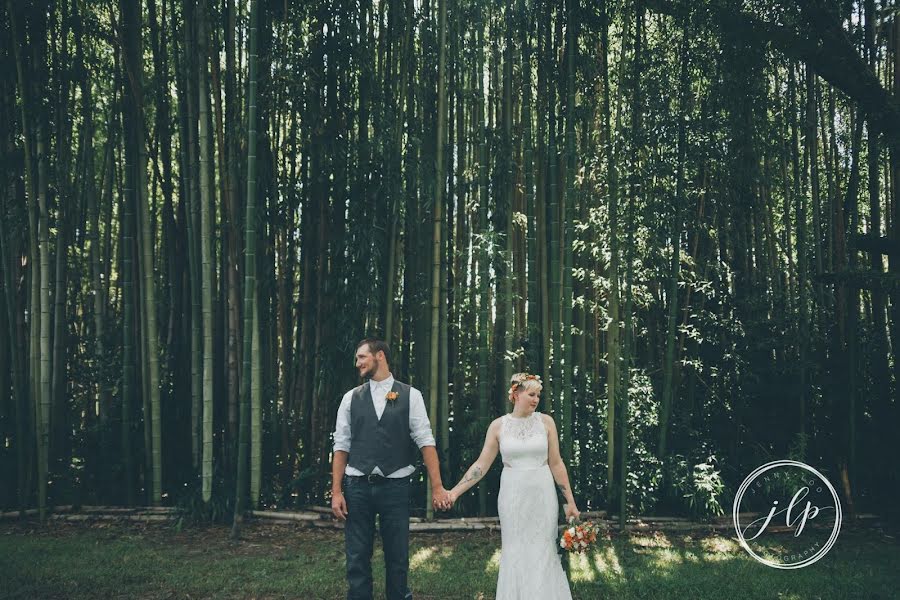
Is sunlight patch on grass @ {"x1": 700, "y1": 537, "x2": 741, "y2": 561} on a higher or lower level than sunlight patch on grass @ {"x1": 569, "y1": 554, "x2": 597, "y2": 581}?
lower

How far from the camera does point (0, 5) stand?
4.86 m

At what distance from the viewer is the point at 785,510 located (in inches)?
203

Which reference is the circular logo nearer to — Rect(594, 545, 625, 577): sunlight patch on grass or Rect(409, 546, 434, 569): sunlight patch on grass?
Rect(594, 545, 625, 577): sunlight patch on grass

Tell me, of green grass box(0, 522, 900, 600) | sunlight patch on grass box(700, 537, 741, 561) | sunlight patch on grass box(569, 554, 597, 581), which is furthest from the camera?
sunlight patch on grass box(700, 537, 741, 561)

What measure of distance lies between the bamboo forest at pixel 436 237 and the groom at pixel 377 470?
6.38 ft

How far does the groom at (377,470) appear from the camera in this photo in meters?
2.73

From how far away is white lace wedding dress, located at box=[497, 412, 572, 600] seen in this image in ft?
8.96

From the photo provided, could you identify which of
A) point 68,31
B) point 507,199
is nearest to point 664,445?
point 507,199

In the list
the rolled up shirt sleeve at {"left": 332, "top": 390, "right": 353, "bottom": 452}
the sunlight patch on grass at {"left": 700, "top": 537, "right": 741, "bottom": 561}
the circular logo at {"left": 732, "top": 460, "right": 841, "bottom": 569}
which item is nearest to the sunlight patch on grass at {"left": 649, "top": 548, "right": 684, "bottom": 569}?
the sunlight patch on grass at {"left": 700, "top": 537, "right": 741, "bottom": 561}

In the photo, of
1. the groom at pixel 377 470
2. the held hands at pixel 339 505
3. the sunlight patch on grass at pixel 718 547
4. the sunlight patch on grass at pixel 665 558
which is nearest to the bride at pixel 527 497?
the groom at pixel 377 470

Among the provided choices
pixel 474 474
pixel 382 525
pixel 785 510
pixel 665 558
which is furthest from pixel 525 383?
pixel 785 510

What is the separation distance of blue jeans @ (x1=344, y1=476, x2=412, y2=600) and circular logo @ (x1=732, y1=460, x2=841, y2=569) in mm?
2722

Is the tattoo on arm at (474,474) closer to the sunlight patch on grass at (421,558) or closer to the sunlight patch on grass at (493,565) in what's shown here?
the sunlight patch on grass at (493,565)

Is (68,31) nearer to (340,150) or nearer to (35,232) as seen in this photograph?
(35,232)
